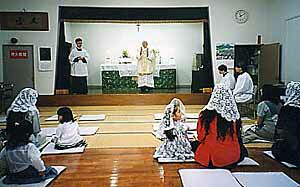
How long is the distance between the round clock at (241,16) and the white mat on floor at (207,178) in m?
6.92

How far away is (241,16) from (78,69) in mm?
4705

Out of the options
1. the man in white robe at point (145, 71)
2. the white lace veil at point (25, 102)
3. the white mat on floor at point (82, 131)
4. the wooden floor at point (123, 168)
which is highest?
the man in white robe at point (145, 71)

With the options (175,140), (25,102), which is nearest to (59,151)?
(25,102)

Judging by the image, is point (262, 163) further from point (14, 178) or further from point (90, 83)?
point (90, 83)

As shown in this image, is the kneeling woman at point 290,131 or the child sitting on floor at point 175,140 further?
the child sitting on floor at point 175,140

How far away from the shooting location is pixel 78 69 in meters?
10.1

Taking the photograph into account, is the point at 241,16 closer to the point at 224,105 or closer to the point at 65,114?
the point at 224,105

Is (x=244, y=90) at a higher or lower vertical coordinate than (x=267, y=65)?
lower

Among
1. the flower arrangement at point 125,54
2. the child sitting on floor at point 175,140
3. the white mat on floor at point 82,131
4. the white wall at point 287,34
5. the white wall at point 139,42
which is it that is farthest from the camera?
the white wall at point 139,42

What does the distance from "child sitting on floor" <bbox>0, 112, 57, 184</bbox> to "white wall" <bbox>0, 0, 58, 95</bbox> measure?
6423 mm

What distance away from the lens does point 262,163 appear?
437cm

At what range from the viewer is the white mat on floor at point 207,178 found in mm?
3504

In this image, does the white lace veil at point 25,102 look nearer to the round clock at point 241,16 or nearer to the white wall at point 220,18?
the white wall at point 220,18

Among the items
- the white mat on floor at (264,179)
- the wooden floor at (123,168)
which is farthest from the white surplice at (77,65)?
the white mat on floor at (264,179)
